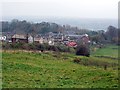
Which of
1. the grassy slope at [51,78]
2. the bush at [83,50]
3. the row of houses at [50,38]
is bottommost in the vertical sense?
the grassy slope at [51,78]

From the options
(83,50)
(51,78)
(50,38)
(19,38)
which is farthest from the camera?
(19,38)

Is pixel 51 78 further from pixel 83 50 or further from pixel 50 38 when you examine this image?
pixel 50 38

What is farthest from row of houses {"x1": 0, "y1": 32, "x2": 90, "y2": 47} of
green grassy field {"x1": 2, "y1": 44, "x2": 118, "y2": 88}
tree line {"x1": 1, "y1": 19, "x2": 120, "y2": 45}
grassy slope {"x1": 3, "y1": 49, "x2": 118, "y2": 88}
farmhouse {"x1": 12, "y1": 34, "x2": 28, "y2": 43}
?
grassy slope {"x1": 3, "y1": 49, "x2": 118, "y2": 88}

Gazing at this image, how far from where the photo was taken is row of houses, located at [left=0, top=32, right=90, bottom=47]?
732 cm

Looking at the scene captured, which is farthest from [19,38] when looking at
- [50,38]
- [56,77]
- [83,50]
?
[56,77]

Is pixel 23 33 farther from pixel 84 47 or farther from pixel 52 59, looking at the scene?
pixel 84 47

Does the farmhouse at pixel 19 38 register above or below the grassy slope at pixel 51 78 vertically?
above

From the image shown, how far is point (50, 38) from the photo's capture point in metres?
8.16

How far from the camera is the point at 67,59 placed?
8.10 metres

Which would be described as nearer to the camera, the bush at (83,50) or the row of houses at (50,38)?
the row of houses at (50,38)

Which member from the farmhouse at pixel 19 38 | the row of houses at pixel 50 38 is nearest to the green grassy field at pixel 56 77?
the row of houses at pixel 50 38

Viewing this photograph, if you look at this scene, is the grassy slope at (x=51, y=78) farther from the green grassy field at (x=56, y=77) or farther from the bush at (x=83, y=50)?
the bush at (x=83, y=50)

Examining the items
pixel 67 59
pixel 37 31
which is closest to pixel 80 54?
pixel 67 59

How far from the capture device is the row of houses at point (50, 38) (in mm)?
7316
